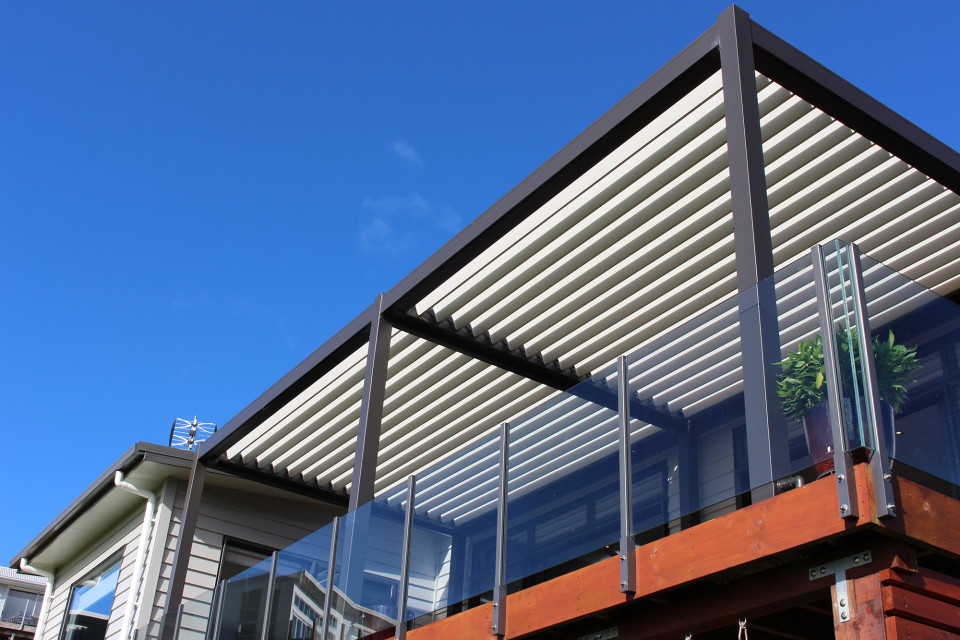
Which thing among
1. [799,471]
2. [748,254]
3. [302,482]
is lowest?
[799,471]

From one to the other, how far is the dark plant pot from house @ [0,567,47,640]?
1058 inches

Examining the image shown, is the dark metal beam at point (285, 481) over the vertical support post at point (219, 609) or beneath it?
over

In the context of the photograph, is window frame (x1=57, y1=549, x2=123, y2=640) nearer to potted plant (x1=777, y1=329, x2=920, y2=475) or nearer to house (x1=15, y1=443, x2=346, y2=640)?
house (x1=15, y1=443, x2=346, y2=640)

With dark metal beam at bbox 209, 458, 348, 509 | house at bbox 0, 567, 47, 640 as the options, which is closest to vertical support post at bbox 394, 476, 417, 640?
dark metal beam at bbox 209, 458, 348, 509

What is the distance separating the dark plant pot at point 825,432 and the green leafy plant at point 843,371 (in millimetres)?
42

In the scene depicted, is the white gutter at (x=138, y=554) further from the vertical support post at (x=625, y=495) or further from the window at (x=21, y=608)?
the window at (x=21, y=608)

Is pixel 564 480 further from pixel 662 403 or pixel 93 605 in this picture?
pixel 93 605

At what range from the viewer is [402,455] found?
12.5m

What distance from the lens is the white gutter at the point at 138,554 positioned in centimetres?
1123

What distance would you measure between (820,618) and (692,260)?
4.10m

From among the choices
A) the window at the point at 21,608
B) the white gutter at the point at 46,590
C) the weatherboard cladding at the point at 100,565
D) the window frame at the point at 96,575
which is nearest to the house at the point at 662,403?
the weatherboard cladding at the point at 100,565

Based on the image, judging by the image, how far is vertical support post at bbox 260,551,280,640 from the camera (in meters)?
7.74

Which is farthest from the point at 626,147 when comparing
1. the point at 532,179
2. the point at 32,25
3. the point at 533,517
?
the point at 32,25

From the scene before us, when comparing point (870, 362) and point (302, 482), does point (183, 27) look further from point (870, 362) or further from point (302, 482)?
point (870, 362)
